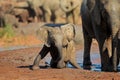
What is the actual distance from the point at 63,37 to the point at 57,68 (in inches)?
28.3

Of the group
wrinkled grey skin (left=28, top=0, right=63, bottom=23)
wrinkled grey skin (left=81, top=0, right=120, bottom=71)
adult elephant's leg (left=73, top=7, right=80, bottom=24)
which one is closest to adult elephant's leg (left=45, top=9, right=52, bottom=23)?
wrinkled grey skin (left=28, top=0, right=63, bottom=23)

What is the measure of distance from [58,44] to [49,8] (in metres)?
22.2

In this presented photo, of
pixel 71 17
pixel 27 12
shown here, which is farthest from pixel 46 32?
pixel 27 12

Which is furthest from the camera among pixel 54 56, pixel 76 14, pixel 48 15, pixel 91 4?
pixel 48 15

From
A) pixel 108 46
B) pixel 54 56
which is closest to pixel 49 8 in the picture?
pixel 54 56

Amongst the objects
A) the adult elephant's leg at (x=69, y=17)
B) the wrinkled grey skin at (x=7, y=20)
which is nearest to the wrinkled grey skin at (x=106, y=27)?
the wrinkled grey skin at (x=7, y=20)

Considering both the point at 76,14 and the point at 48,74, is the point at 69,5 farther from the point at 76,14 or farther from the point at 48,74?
the point at 48,74

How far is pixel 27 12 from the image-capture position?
35.6 metres

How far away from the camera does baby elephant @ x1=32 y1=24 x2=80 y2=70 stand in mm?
12625

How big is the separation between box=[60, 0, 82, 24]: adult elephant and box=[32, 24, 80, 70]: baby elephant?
1776 cm

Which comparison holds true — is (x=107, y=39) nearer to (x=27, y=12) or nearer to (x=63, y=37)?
(x=63, y=37)

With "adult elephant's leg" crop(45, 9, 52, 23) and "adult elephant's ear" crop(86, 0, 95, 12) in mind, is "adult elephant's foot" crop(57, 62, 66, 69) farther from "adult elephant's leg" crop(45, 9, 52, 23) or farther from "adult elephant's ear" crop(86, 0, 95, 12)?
"adult elephant's leg" crop(45, 9, 52, 23)

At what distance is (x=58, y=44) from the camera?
12.6 m

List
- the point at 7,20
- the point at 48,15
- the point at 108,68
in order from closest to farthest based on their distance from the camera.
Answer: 1. the point at 108,68
2. the point at 7,20
3. the point at 48,15
